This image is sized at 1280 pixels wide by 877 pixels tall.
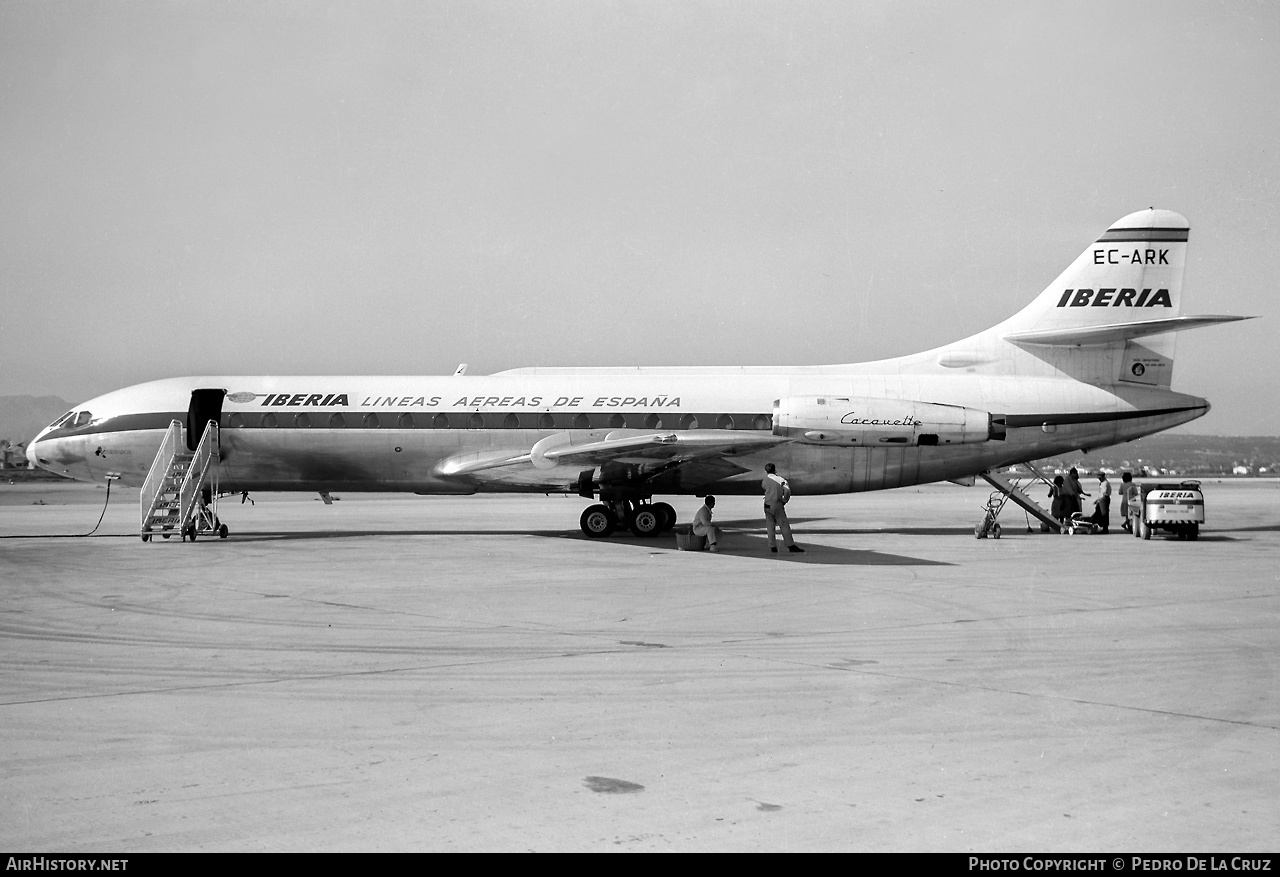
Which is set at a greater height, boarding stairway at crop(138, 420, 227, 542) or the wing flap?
the wing flap

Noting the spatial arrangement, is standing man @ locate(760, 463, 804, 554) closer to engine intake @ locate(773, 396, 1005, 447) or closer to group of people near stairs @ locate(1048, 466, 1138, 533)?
engine intake @ locate(773, 396, 1005, 447)

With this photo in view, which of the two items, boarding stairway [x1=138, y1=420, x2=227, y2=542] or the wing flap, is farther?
boarding stairway [x1=138, y1=420, x2=227, y2=542]

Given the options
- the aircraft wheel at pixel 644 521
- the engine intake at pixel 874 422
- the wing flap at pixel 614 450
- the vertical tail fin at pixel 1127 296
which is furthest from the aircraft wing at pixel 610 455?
the vertical tail fin at pixel 1127 296

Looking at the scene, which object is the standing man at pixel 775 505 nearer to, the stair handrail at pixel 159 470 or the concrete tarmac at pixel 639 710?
the concrete tarmac at pixel 639 710

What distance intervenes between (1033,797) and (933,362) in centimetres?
2204

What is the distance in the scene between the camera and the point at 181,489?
2434cm

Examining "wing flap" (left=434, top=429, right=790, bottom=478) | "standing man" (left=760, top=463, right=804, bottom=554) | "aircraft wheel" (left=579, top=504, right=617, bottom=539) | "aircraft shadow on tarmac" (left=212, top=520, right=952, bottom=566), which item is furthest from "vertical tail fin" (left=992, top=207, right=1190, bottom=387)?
"aircraft wheel" (left=579, top=504, right=617, bottom=539)

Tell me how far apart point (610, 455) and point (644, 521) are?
1.89 m

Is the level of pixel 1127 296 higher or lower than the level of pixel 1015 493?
higher

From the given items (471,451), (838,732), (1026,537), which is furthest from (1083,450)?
(838,732)

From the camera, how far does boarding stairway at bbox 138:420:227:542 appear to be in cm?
2383

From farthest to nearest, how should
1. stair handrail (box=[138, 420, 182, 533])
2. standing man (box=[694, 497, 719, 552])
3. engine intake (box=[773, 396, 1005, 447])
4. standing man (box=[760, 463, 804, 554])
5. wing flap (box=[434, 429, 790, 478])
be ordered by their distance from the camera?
stair handrail (box=[138, 420, 182, 533])
engine intake (box=[773, 396, 1005, 447])
wing flap (box=[434, 429, 790, 478])
standing man (box=[694, 497, 719, 552])
standing man (box=[760, 463, 804, 554])

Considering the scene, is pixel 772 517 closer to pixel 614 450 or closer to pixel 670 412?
pixel 614 450

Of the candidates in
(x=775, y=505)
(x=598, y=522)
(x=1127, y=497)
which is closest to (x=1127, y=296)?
(x=1127, y=497)
